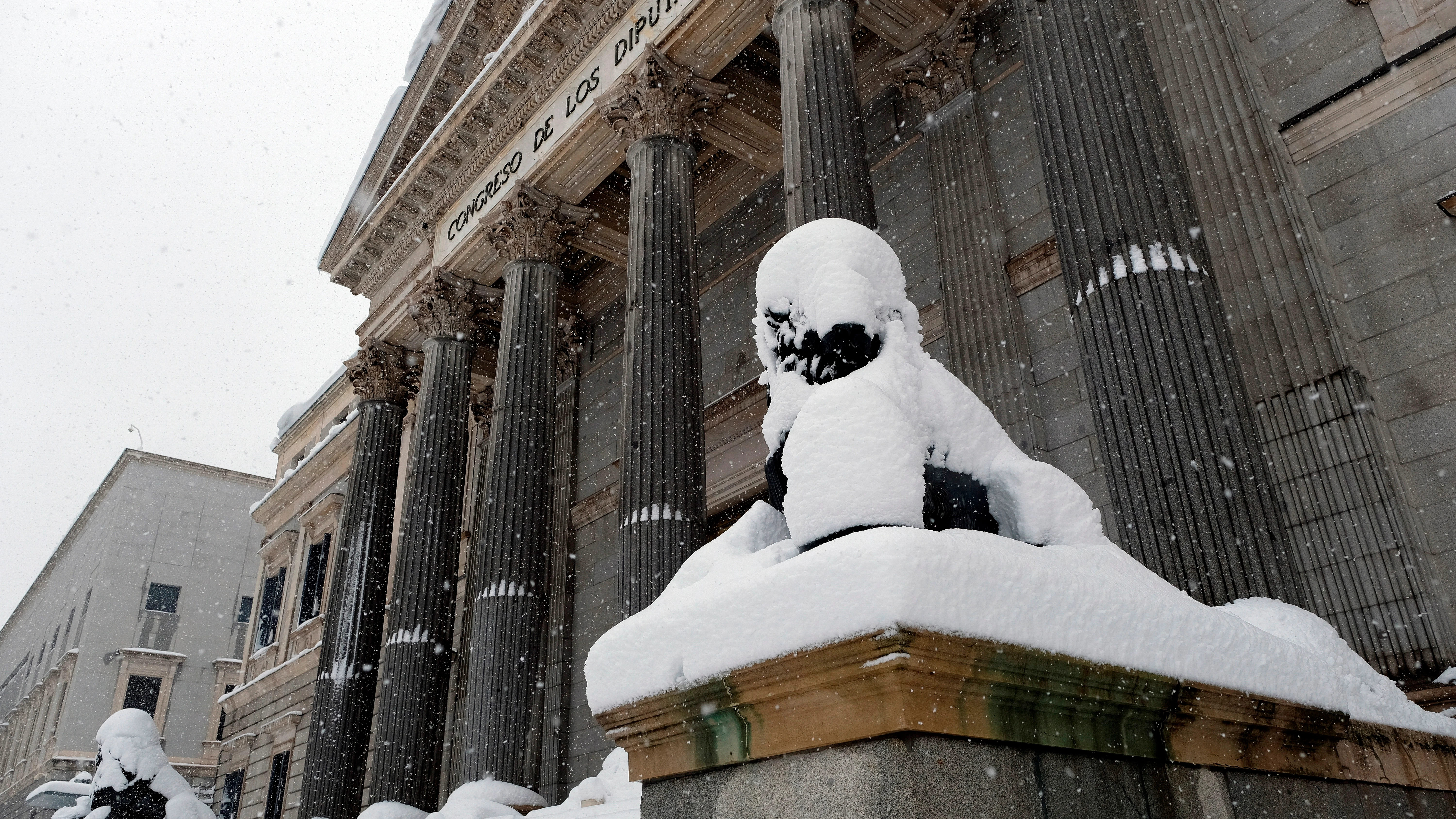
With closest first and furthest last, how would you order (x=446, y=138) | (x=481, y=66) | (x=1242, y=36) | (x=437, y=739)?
(x=1242, y=36)
(x=437, y=739)
(x=446, y=138)
(x=481, y=66)

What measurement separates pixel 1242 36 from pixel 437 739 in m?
14.0

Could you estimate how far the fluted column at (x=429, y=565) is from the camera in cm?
1376

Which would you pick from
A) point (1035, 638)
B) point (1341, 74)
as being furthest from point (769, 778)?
point (1341, 74)

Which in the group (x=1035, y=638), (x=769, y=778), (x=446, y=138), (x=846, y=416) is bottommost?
(x=769, y=778)

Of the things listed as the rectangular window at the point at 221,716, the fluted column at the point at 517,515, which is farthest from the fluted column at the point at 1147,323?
the rectangular window at the point at 221,716

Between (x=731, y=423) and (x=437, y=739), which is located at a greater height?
(x=731, y=423)

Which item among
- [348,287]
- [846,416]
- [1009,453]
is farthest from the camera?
[348,287]

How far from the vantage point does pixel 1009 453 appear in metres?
3.20

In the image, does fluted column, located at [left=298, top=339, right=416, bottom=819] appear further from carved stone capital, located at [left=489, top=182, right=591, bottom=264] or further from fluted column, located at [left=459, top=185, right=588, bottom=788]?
carved stone capital, located at [left=489, top=182, right=591, bottom=264]

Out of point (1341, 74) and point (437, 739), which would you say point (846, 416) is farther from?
point (437, 739)

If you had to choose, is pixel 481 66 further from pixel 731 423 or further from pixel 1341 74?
pixel 1341 74

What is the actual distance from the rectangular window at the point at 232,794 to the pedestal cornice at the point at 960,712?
99.4ft

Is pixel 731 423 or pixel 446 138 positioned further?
pixel 446 138

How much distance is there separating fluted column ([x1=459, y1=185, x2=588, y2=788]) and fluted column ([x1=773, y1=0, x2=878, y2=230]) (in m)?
5.78
